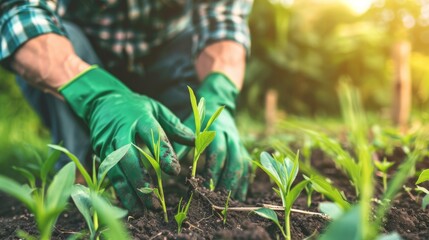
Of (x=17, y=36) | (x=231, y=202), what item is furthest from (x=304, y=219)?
(x=17, y=36)

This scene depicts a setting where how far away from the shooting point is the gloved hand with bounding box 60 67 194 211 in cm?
116

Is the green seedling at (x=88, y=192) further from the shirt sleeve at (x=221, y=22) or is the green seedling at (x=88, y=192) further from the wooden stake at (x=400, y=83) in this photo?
the wooden stake at (x=400, y=83)

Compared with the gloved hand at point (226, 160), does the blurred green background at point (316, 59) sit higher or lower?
lower

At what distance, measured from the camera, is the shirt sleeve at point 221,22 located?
2291 millimetres

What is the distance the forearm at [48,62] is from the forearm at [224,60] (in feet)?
2.21

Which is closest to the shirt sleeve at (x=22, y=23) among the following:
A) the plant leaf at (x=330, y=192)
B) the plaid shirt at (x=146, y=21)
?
the plaid shirt at (x=146, y=21)

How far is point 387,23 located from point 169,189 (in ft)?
7.89

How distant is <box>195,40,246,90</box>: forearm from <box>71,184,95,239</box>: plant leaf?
47.6 inches

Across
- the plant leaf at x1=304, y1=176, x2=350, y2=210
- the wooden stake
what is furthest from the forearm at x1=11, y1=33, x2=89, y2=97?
the wooden stake

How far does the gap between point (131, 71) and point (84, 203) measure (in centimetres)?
155

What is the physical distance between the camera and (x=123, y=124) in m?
1.30

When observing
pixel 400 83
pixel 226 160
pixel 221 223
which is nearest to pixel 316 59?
pixel 400 83

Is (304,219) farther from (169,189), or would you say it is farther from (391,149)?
(391,149)

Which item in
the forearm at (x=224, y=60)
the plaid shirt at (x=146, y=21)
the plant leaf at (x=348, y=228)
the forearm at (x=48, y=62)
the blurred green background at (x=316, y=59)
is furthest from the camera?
the blurred green background at (x=316, y=59)
